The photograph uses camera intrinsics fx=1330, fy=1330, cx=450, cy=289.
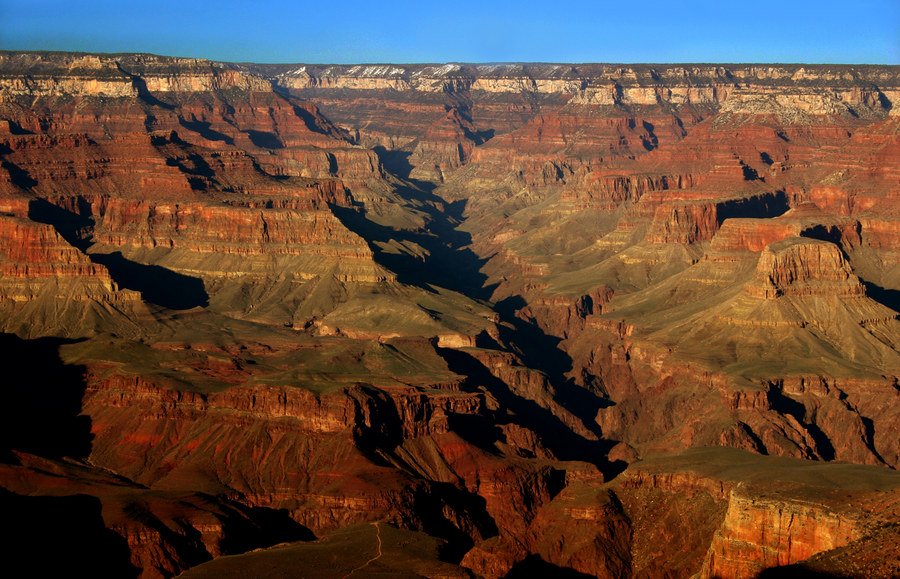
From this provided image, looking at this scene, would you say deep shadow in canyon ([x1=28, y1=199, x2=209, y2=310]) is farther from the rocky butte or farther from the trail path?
the trail path

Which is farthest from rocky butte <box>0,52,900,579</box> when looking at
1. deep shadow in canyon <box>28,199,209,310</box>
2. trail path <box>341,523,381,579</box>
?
deep shadow in canyon <box>28,199,209,310</box>

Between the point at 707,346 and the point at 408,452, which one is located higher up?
the point at 707,346

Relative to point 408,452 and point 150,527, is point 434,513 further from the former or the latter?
point 150,527

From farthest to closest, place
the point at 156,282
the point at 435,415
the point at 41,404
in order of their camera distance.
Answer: the point at 156,282, the point at 41,404, the point at 435,415

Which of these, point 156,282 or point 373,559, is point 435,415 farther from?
point 156,282

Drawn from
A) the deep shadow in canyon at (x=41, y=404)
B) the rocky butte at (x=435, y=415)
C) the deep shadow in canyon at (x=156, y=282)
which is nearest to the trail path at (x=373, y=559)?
the rocky butte at (x=435, y=415)

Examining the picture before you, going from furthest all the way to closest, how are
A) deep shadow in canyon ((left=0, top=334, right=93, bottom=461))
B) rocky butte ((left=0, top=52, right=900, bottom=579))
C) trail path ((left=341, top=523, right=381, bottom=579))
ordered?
deep shadow in canyon ((left=0, top=334, right=93, bottom=461)) → rocky butte ((left=0, top=52, right=900, bottom=579)) → trail path ((left=341, top=523, right=381, bottom=579))

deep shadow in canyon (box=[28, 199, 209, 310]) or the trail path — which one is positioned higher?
Answer: deep shadow in canyon (box=[28, 199, 209, 310])

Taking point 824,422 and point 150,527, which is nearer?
point 150,527

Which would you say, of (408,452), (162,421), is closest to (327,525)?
(408,452)

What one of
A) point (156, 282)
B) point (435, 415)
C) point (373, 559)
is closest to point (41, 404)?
point (435, 415)

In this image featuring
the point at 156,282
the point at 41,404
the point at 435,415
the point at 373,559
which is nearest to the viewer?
the point at 373,559
